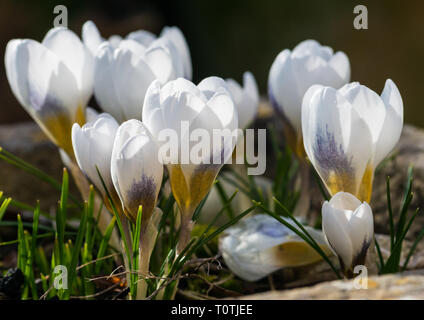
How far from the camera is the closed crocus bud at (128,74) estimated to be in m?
0.56

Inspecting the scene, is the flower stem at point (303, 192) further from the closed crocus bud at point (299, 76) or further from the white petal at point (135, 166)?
the white petal at point (135, 166)

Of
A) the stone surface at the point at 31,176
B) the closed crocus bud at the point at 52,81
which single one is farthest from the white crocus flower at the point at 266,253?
the stone surface at the point at 31,176

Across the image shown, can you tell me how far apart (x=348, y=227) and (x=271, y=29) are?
163 cm

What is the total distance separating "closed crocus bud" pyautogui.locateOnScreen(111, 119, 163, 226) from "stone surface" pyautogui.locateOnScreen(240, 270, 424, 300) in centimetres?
11

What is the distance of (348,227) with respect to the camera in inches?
17.6

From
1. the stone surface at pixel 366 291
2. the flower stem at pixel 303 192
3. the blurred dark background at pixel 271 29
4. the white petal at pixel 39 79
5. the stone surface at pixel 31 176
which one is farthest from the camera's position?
the blurred dark background at pixel 271 29

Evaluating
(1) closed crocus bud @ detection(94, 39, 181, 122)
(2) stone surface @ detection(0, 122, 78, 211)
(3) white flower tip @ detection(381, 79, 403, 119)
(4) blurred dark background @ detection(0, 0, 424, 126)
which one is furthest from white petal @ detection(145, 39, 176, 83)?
(4) blurred dark background @ detection(0, 0, 424, 126)

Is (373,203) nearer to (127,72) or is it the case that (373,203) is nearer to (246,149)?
(246,149)

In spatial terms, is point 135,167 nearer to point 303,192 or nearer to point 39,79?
point 39,79

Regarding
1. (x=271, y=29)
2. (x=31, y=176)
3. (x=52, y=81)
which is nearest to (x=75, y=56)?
(x=52, y=81)

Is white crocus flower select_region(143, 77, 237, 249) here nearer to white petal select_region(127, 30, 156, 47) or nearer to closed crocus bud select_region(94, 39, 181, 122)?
closed crocus bud select_region(94, 39, 181, 122)

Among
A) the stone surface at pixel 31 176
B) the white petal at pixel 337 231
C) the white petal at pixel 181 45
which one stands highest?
the white petal at pixel 181 45

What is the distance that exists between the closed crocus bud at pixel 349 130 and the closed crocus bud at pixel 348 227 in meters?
0.02
